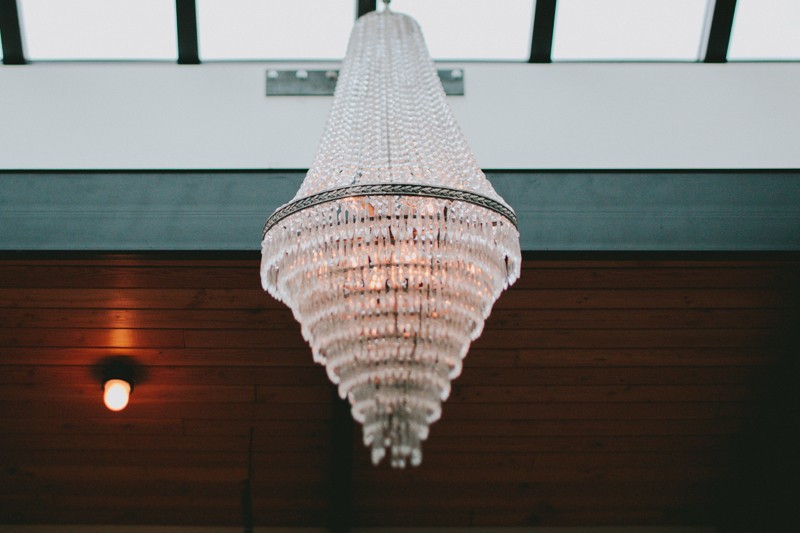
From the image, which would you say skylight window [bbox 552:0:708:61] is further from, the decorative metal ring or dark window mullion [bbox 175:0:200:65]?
the decorative metal ring

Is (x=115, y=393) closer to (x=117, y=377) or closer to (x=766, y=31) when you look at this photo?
(x=117, y=377)

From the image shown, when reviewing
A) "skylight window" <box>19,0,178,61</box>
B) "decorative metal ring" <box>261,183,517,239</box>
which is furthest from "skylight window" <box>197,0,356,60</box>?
"decorative metal ring" <box>261,183,517,239</box>

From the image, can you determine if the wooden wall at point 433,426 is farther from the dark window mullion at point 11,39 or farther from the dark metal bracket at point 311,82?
the dark window mullion at point 11,39

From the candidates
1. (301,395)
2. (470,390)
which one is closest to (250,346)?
(301,395)

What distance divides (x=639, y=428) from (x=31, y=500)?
130 inches

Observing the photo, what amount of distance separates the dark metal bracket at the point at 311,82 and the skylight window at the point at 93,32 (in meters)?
0.49

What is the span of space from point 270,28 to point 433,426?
2.08 metres

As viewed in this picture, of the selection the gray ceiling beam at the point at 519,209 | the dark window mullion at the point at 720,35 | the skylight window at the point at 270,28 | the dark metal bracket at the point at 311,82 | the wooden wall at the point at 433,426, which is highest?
the skylight window at the point at 270,28

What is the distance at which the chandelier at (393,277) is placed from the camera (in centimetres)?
151

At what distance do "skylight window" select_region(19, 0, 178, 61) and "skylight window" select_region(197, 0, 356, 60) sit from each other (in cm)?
17

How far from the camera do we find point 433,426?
12.7ft

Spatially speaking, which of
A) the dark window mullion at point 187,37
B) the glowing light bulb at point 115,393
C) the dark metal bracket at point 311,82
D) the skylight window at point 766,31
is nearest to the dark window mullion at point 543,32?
the dark metal bracket at point 311,82

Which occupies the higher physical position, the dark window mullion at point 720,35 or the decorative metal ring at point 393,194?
the dark window mullion at point 720,35

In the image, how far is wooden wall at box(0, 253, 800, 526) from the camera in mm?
3150
